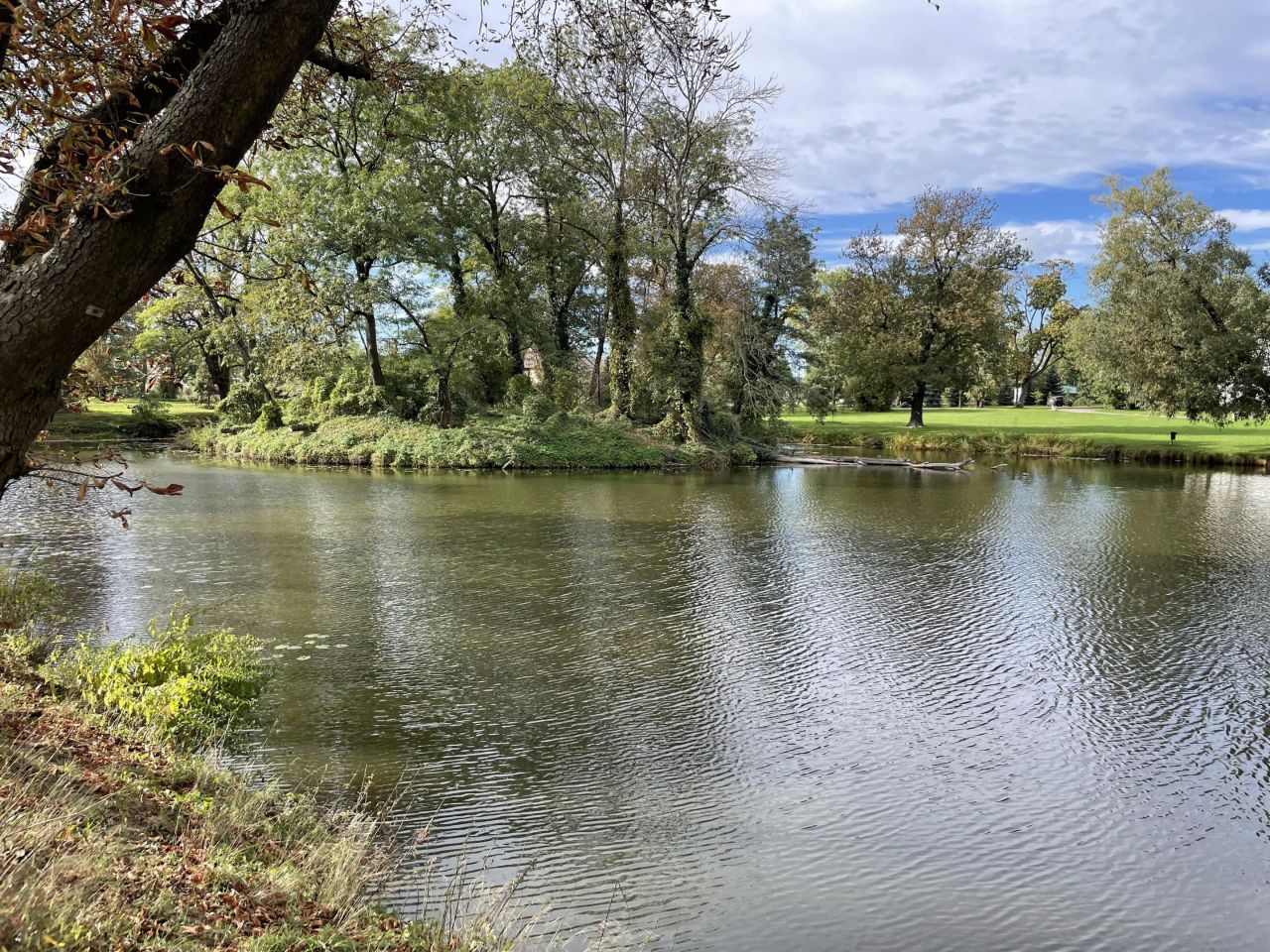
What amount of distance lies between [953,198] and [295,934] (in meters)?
43.4

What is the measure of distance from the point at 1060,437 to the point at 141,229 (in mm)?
37398

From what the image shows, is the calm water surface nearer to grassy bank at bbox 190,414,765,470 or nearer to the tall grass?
the tall grass

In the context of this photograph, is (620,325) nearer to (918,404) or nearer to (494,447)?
(494,447)

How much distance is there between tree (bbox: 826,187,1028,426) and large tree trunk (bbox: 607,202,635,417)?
549 inches

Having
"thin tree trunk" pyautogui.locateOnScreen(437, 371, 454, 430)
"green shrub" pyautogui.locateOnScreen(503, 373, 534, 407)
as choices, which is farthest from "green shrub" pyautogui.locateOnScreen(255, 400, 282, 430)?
"green shrub" pyautogui.locateOnScreen(503, 373, 534, 407)

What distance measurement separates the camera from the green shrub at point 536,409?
28.9 meters

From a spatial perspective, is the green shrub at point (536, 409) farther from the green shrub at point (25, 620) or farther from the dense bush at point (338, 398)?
the green shrub at point (25, 620)

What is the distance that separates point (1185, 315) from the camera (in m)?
31.0

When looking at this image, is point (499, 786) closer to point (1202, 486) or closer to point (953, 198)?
point (1202, 486)

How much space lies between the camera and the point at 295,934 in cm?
336

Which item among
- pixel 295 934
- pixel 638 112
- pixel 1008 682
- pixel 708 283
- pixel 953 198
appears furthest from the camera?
pixel 953 198

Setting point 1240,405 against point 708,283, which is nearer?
point 1240,405

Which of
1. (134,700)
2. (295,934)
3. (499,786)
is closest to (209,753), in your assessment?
(134,700)

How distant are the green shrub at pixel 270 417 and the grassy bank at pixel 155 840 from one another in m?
27.7
